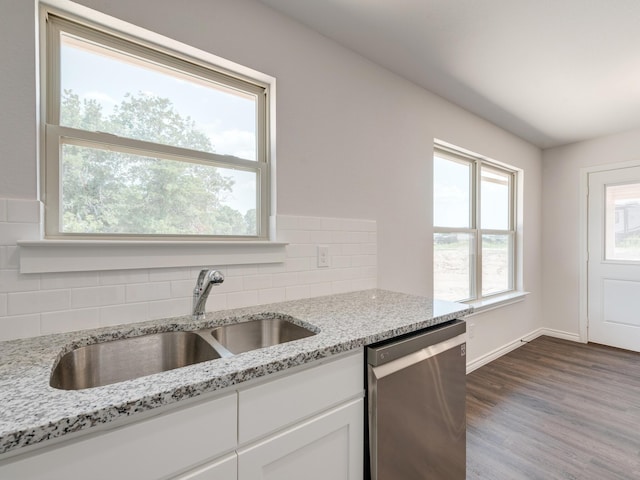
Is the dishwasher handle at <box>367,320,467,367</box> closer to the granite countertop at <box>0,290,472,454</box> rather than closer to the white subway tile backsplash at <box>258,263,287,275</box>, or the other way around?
the granite countertop at <box>0,290,472,454</box>

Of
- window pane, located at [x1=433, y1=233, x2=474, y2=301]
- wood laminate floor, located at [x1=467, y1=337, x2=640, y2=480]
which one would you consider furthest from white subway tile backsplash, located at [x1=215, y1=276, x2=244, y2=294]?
window pane, located at [x1=433, y1=233, x2=474, y2=301]

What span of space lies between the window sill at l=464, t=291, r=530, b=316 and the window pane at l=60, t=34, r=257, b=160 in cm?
237

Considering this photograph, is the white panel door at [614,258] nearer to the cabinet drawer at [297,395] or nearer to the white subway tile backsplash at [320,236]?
the white subway tile backsplash at [320,236]

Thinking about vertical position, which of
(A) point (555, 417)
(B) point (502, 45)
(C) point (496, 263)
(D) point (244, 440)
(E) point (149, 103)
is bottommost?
(A) point (555, 417)

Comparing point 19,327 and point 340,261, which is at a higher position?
point 340,261

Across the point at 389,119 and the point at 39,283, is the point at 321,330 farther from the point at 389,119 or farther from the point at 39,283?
the point at 389,119

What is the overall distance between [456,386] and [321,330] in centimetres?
73

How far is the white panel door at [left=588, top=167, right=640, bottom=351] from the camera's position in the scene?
3324mm

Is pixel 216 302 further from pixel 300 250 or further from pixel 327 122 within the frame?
pixel 327 122

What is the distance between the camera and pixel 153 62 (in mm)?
1352

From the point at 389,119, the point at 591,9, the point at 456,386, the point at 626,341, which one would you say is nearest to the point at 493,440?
the point at 456,386

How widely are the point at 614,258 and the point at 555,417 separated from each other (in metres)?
2.35

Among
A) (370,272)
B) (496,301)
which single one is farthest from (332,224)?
(496,301)

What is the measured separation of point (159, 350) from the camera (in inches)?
45.6
